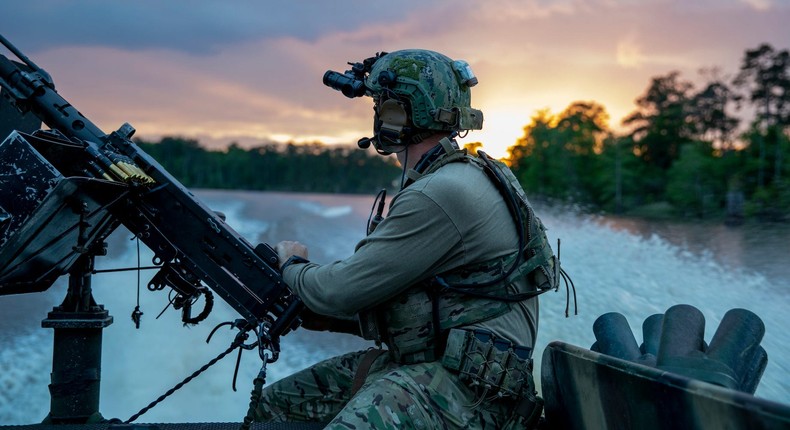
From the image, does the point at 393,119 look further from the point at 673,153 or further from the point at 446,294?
the point at 673,153

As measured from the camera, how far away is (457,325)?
2826 mm

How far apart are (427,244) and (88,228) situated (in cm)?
160

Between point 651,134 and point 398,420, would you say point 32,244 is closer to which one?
point 398,420

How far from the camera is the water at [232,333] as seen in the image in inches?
268

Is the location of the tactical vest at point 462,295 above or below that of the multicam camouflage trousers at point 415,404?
above

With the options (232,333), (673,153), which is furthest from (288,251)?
(673,153)

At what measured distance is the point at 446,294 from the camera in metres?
2.85

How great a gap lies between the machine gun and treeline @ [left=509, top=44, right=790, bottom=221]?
128 feet

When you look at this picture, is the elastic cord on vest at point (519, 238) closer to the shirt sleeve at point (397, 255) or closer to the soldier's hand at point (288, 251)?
the shirt sleeve at point (397, 255)

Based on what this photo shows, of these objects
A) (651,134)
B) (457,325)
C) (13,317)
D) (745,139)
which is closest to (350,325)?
(457,325)

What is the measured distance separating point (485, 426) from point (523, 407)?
0.51ft

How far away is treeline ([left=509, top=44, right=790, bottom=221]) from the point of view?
167ft

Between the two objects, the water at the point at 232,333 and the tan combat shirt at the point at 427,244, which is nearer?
the tan combat shirt at the point at 427,244

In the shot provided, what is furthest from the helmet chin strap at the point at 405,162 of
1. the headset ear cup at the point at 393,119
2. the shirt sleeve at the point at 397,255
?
the shirt sleeve at the point at 397,255
